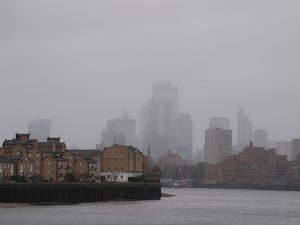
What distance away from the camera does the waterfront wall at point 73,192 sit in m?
105

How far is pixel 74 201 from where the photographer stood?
375ft

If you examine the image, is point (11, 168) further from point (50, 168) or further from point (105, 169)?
point (105, 169)

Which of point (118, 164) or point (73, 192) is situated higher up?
point (118, 164)

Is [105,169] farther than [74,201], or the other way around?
[105,169]

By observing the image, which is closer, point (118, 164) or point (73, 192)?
point (73, 192)

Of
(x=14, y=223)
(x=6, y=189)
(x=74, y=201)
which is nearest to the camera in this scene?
(x=14, y=223)

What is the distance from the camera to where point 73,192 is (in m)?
115

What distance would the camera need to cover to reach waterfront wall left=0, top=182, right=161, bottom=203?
4134 inches

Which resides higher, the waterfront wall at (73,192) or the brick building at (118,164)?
the brick building at (118,164)

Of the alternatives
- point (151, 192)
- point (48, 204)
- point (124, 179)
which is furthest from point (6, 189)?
point (124, 179)

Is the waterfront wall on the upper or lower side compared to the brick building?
lower

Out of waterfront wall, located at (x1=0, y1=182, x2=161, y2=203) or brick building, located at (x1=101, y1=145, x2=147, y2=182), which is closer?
waterfront wall, located at (x1=0, y1=182, x2=161, y2=203)

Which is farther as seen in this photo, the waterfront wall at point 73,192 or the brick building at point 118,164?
the brick building at point 118,164

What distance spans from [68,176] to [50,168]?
6.86m
